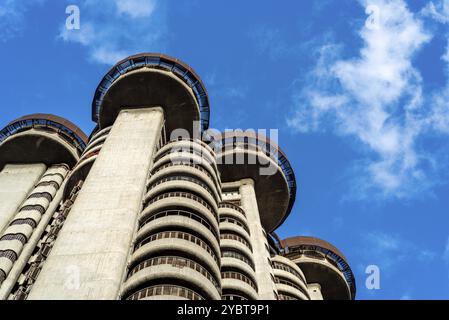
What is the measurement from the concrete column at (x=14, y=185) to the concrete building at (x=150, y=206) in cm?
20

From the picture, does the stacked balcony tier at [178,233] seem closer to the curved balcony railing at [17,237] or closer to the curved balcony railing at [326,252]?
the curved balcony railing at [17,237]

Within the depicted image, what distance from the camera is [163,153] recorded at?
193 feet

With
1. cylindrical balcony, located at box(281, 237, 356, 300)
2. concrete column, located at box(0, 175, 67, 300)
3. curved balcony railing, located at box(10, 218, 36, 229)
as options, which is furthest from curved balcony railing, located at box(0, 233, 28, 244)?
cylindrical balcony, located at box(281, 237, 356, 300)

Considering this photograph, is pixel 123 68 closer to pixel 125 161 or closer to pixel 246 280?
pixel 125 161

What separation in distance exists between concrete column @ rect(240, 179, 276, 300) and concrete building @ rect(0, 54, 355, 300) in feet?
0.52

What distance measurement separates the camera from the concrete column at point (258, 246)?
1916 inches

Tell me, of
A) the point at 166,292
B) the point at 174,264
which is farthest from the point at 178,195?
the point at 166,292

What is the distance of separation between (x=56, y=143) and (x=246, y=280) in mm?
41704

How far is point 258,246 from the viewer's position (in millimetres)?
55406

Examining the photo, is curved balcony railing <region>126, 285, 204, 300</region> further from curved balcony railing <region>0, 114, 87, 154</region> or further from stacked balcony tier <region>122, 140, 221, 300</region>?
curved balcony railing <region>0, 114, 87, 154</region>

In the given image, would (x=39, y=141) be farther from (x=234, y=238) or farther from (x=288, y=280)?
(x=288, y=280)

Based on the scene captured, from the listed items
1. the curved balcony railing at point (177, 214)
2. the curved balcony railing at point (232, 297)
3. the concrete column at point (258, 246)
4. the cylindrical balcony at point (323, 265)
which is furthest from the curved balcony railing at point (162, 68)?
the curved balcony railing at point (232, 297)

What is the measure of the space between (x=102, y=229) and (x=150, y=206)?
18.2 ft
